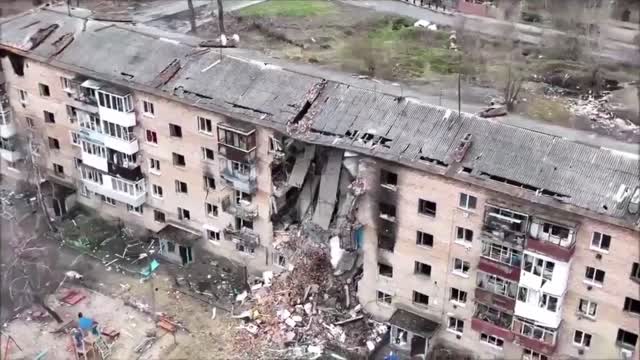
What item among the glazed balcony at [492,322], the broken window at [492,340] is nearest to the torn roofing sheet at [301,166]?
the glazed balcony at [492,322]

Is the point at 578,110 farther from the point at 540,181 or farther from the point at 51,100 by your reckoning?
the point at 51,100

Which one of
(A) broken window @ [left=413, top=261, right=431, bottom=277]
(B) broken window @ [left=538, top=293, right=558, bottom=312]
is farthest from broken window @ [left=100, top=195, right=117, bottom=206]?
(B) broken window @ [left=538, top=293, right=558, bottom=312]

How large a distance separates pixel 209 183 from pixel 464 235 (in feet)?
51.0

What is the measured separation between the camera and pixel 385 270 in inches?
1543

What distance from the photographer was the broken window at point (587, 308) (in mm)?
33959

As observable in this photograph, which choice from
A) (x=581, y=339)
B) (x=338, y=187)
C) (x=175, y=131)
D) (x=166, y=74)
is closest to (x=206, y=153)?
(x=175, y=131)

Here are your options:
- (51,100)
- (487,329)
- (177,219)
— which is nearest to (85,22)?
(51,100)

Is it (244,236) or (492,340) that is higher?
(244,236)

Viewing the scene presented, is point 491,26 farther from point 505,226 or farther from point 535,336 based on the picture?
point 535,336

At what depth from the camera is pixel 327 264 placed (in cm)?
4153

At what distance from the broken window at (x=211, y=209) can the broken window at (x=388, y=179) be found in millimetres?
11817

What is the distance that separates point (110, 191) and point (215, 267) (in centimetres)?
839

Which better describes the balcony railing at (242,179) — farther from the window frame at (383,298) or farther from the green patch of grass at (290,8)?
the green patch of grass at (290,8)

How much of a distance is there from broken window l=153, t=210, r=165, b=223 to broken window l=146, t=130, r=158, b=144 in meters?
4.79
